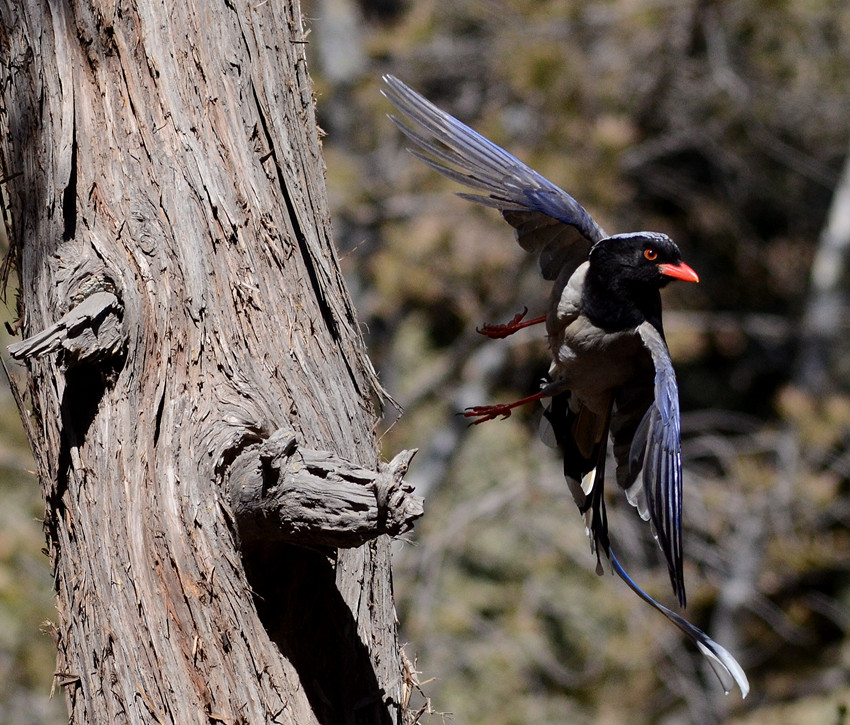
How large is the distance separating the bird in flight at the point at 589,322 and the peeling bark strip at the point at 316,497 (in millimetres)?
1061

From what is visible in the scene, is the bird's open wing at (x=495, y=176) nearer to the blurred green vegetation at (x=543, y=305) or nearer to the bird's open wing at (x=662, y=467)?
the bird's open wing at (x=662, y=467)

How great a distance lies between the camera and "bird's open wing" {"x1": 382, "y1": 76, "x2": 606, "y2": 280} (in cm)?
257

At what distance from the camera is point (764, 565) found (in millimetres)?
7770

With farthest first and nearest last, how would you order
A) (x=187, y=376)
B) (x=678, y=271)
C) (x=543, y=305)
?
(x=543, y=305), (x=678, y=271), (x=187, y=376)

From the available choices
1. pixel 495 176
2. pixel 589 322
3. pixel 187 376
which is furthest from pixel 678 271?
pixel 187 376

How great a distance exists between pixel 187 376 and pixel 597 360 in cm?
154

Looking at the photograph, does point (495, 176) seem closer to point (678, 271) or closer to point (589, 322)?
point (589, 322)

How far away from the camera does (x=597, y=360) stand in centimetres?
309

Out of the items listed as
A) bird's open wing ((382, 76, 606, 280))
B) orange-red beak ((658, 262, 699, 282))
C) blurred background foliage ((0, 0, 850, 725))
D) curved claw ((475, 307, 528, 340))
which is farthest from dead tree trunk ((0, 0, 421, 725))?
blurred background foliage ((0, 0, 850, 725))

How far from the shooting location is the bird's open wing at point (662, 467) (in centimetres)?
231

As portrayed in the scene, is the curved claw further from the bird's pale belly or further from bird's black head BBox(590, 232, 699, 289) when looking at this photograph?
bird's black head BBox(590, 232, 699, 289)

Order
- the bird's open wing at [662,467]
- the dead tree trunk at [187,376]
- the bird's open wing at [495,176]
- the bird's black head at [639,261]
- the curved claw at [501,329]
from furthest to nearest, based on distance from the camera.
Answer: the curved claw at [501,329]
the bird's black head at [639,261]
the bird's open wing at [495,176]
the bird's open wing at [662,467]
the dead tree trunk at [187,376]

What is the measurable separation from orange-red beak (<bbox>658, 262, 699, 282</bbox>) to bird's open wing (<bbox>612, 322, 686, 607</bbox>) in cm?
27

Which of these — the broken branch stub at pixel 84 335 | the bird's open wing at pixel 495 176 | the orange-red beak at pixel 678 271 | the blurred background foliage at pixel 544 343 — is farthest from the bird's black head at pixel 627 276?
the blurred background foliage at pixel 544 343
